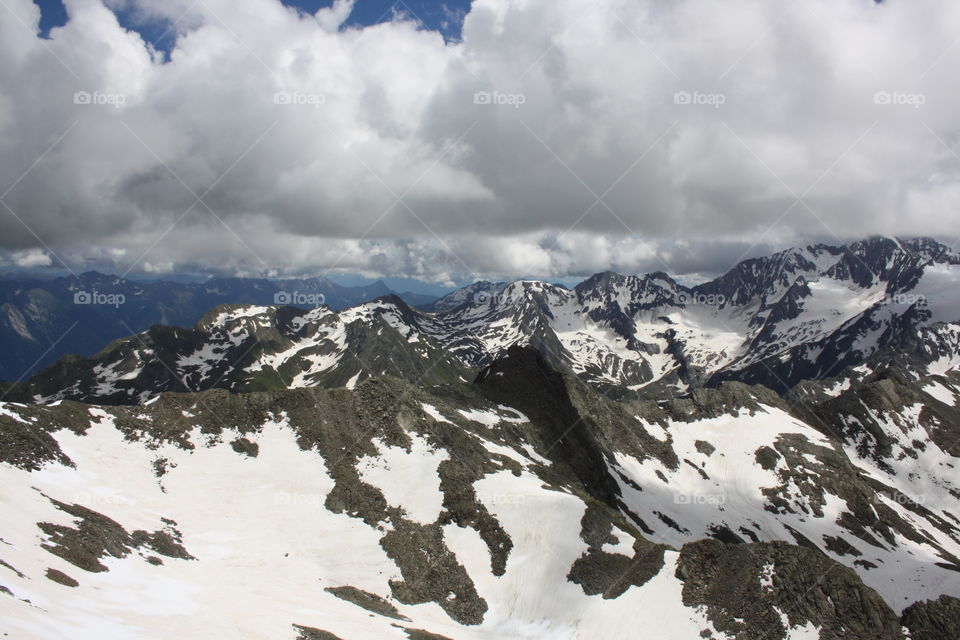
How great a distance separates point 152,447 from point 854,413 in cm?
23375

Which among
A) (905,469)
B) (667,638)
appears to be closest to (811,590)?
(667,638)

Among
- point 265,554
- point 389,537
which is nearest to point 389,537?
point 389,537

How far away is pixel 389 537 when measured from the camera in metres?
61.5

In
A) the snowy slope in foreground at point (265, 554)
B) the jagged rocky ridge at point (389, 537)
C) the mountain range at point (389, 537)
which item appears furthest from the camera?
the jagged rocky ridge at point (389, 537)

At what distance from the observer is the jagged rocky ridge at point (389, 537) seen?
1628 inches

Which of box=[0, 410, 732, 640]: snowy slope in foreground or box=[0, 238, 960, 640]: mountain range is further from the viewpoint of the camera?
box=[0, 238, 960, 640]: mountain range

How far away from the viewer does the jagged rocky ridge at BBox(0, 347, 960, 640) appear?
4134 cm

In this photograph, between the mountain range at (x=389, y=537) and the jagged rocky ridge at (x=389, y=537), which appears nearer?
the mountain range at (x=389, y=537)

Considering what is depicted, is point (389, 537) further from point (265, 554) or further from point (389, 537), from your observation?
point (265, 554)

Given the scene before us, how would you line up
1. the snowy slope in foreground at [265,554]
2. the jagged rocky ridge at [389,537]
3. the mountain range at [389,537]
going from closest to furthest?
1. the snowy slope in foreground at [265,554]
2. the mountain range at [389,537]
3. the jagged rocky ridge at [389,537]

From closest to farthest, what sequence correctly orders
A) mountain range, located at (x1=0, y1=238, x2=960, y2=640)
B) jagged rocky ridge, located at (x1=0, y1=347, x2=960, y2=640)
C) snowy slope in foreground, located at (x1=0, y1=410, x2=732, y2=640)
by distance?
snowy slope in foreground, located at (x1=0, y1=410, x2=732, y2=640) → mountain range, located at (x1=0, y1=238, x2=960, y2=640) → jagged rocky ridge, located at (x1=0, y1=347, x2=960, y2=640)

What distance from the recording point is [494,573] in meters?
59.5

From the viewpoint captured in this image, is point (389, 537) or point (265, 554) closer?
point (265, 554)

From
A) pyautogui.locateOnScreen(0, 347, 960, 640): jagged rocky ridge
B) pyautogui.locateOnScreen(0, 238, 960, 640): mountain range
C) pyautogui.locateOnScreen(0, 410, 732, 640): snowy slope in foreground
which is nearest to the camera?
pyautogui.locateOnScreen(0, 410, 732, 640): snowy slope in foreground
